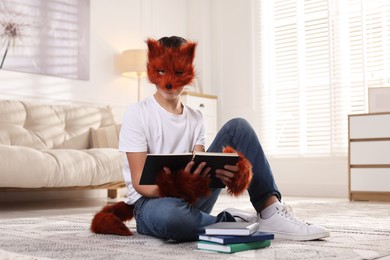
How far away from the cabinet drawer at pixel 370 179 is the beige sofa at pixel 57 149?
185 cm

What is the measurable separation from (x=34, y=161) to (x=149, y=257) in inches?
72.5

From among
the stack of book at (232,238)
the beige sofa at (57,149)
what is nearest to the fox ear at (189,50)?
the stack of book at (232,238)

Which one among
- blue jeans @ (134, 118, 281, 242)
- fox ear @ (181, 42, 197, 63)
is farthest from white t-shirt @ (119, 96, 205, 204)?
fox ear @ (181, 42, 197, 63)

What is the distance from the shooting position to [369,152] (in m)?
3.86

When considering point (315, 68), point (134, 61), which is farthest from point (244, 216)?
point (315, 68)

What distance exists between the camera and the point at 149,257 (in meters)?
1.28

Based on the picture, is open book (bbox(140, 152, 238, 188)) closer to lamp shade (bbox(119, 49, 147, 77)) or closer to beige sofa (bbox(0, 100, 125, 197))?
beige sofa (bbox(0, 100, 125, 197))

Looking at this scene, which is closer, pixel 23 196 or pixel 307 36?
pixel 23 196

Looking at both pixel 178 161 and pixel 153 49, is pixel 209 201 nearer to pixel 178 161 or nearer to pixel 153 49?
pixel 178 161

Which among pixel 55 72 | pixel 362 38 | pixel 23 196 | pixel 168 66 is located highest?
pixel 362 38

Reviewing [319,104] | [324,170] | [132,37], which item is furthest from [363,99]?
[132,37]

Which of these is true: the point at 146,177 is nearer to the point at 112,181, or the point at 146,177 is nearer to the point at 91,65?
the point at 112,181

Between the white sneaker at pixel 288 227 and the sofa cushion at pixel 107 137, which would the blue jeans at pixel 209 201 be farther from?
the sofa cushion at pixel 107 137

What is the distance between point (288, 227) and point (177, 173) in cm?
45
